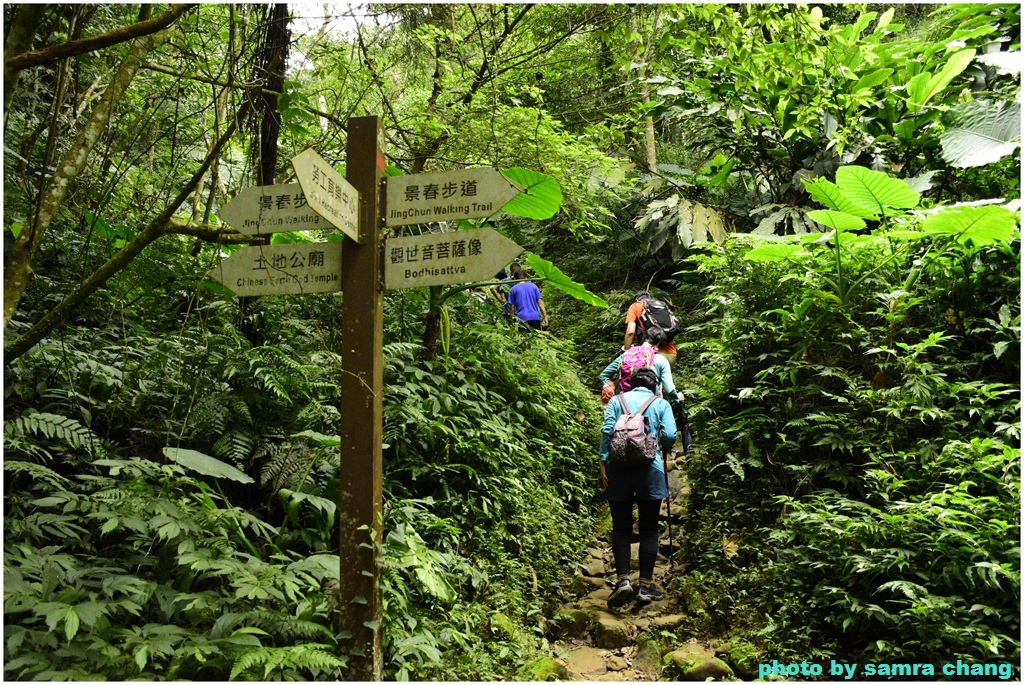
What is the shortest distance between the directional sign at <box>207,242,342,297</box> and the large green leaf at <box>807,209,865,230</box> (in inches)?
178

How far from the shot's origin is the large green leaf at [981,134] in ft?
21.8

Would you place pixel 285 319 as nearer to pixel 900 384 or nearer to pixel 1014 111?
pixel 900 384

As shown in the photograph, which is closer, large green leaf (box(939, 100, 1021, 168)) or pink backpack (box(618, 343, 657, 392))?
pink backpack (box(618, 343, 657, 392))

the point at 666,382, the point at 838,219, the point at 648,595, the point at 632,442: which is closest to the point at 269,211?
the point at 632,442

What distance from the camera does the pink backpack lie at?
5.82m

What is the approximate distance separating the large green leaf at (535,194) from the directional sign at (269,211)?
2.19 m

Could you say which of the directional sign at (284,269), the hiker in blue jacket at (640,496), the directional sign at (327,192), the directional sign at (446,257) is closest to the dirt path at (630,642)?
the hiker in blue jacket at (640,496)

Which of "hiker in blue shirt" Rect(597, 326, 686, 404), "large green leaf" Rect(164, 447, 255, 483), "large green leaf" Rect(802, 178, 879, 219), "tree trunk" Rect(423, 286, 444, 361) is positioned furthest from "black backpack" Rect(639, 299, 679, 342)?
"large green leaf" Rect(164, 447, 255, 483)

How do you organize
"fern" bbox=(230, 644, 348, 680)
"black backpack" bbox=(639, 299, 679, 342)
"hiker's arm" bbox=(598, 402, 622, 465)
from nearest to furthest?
"fern" bbox=(230, 644, 348, 680), "hiker's arm" bbox=(598, 402, 622, 465), "black backpack" bbox=(639, 299, 679, 342)

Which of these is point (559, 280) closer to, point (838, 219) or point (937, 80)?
point (838, 219)

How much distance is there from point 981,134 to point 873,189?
1763 mm

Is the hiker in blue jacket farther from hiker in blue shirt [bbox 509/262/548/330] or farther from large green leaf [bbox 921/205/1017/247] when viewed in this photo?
hiker in blue shirt [bbox 509/262/548/330]

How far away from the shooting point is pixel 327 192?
2.87 metres

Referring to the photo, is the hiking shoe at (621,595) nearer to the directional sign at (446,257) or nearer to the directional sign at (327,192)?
the directional sign at (446,257)
